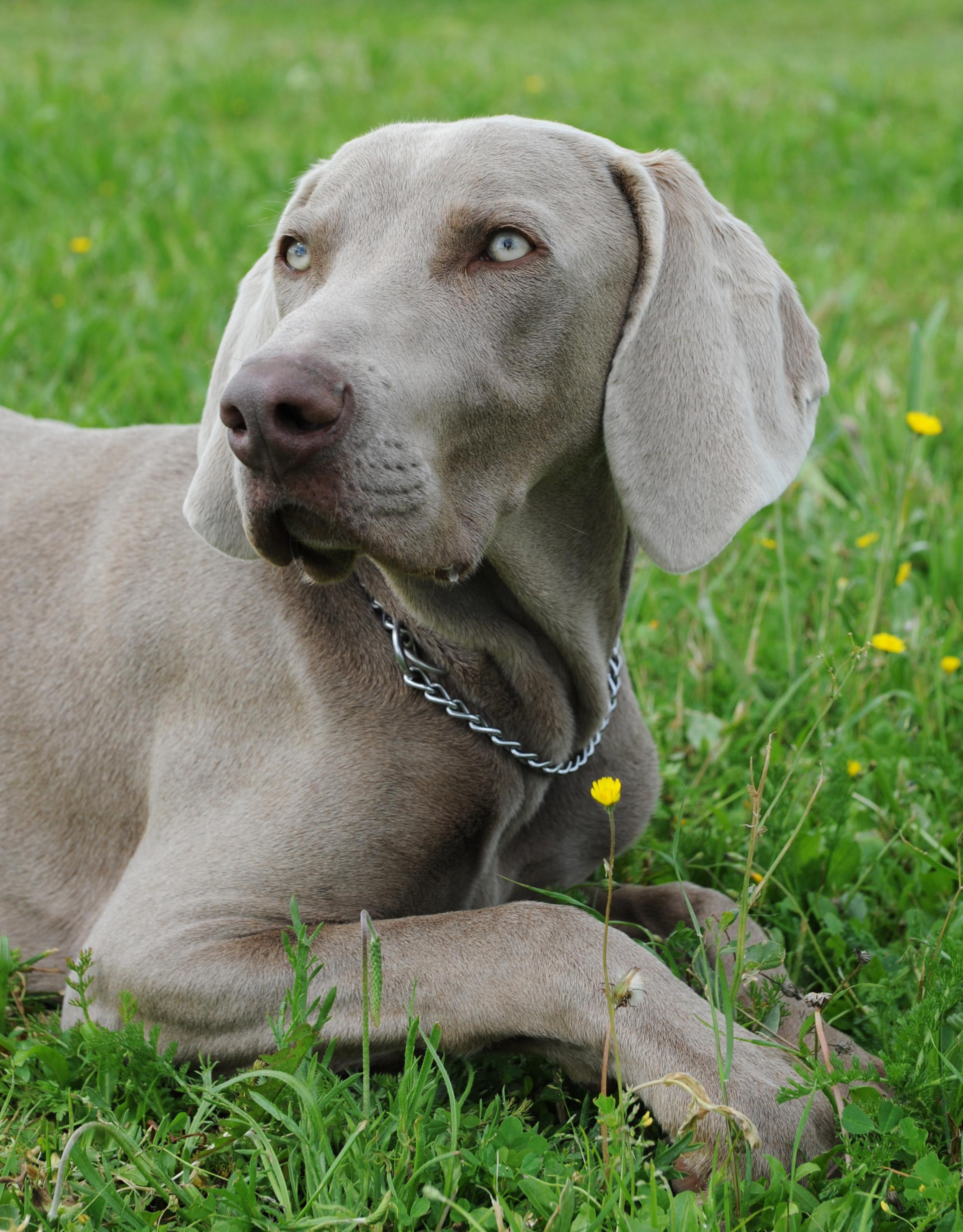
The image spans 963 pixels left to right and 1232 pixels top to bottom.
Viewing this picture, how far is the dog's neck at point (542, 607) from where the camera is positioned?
8.63ft

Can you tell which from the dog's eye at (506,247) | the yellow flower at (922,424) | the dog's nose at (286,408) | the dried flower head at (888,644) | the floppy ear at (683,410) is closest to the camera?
the dog's nose at (286,408)

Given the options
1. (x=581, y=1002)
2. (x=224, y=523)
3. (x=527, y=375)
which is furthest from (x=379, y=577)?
(x=581, y=1002)

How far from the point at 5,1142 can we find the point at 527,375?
160cm

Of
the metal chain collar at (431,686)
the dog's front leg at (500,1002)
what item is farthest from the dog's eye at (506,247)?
the dog's front leg at (500,1002)

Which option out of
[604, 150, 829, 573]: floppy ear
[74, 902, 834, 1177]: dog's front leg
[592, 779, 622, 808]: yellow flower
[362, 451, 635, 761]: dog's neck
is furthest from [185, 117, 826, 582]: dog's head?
[74, 902, 834, 1177]: dog's front leg

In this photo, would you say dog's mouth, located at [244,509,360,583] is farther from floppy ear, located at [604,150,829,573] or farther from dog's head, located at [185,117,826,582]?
floppy ear, located at [604,150,829,573]

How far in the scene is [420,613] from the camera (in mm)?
2627

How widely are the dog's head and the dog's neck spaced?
12 cm

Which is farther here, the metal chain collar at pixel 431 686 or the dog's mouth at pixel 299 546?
the metal chain collar at pixel 431 686

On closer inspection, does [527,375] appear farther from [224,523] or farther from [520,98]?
[520,98]

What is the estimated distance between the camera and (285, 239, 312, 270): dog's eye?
8.58 ft

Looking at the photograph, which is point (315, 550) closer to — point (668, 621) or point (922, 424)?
point (668, 621)

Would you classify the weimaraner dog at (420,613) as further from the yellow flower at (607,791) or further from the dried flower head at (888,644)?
the dried flower head at (888,644)

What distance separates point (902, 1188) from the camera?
2068 mm
